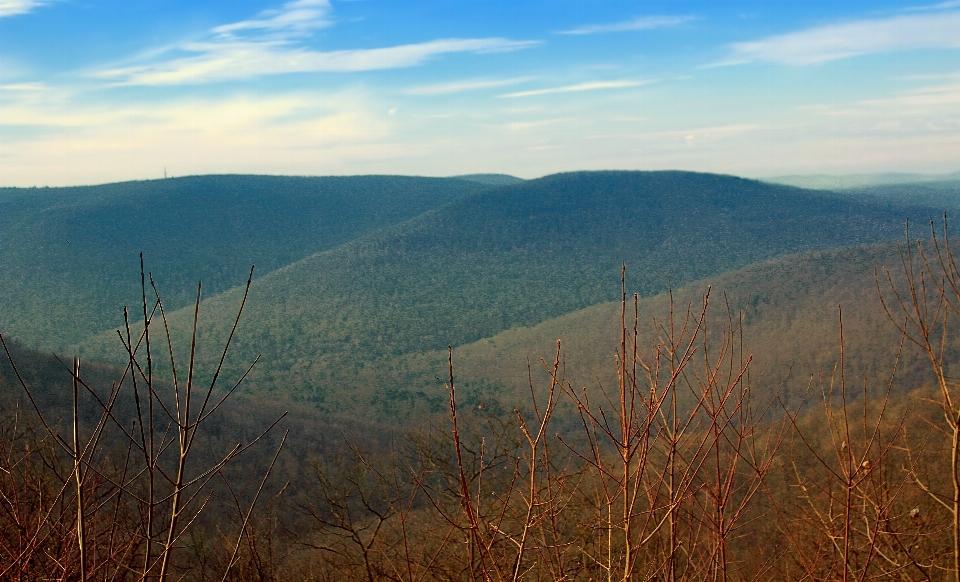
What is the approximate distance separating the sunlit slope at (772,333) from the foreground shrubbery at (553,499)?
4.01 metres

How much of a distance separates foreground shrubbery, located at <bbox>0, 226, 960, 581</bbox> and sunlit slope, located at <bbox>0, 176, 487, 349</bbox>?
46485mm

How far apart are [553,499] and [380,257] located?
274 feet

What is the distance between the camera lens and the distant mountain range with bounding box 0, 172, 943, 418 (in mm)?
58938

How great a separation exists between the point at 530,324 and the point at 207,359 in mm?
25799

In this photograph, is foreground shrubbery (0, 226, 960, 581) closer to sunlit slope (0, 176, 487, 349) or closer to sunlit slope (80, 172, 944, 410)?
sunlit slope (80, 172, 944, 410)

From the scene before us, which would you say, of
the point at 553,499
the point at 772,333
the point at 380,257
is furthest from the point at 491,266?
the point at 553,499

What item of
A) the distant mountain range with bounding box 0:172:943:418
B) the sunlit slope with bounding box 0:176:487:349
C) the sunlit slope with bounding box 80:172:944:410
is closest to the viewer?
the sunlit slope with bounding box 80:172:944:410

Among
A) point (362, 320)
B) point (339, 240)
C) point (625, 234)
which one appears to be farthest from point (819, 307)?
point (339, 240)

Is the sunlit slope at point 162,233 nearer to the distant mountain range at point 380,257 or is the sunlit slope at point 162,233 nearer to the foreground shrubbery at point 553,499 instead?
the distant mountain range at point 380,257

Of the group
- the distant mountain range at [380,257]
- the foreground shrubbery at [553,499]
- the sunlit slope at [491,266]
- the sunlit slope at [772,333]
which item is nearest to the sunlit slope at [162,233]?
the distant mountain range at [380,257]

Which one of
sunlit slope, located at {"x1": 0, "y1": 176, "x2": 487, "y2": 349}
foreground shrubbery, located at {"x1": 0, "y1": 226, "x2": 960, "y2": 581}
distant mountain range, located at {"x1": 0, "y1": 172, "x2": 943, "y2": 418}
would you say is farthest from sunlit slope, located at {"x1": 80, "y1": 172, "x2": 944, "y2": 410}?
foreground shrubbery, located at {"x1": 0, "y1": 226, "x2": 960, "y2": 581}

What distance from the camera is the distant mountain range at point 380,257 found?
2320 inches

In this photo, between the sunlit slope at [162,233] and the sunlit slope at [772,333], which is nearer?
the sunlit slope at [772,333]

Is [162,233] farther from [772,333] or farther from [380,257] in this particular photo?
[772,333]
